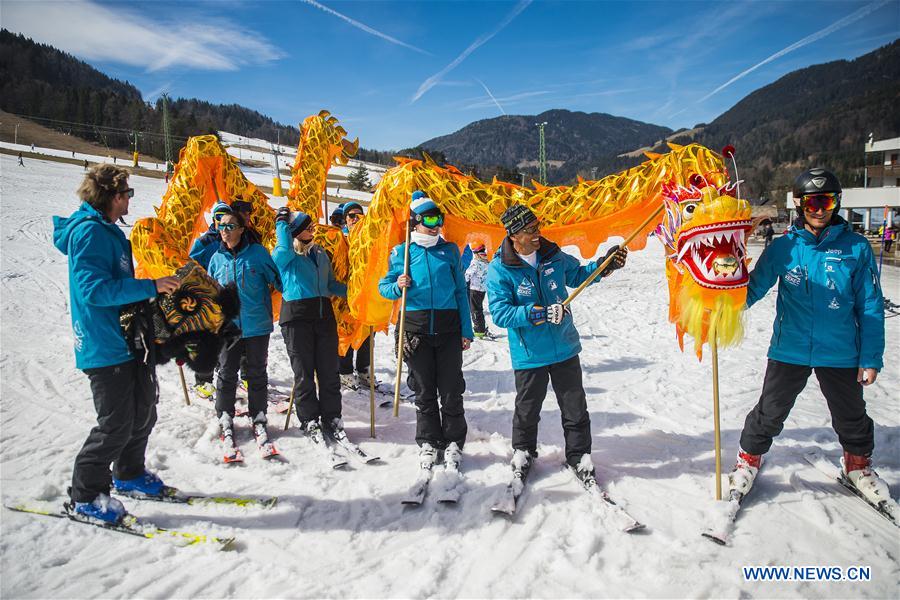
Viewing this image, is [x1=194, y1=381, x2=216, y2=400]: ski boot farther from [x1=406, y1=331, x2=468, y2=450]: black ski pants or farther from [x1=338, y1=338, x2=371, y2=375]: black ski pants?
[x1=406, y1=331, x2=468, y2=450]: black ski pants

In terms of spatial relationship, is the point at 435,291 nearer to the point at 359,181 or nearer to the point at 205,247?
the point at 205,247

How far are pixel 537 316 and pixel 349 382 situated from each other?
335cm

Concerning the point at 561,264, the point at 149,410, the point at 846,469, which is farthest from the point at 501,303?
the point at 846,469

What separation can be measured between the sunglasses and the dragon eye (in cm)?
179

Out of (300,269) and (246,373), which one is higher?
(300,269)

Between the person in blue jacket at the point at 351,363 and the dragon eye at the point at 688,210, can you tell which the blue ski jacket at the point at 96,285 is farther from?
the dragon eye at the point at 688,210

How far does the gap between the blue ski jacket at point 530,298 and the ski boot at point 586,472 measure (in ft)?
2.65

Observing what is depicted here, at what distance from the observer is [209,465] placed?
4.01m

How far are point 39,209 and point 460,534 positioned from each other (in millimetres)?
21236

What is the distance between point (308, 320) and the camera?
14.1ft

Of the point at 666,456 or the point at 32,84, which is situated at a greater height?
the point at 32,84

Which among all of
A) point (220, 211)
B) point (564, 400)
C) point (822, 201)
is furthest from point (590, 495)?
point (220, 211)

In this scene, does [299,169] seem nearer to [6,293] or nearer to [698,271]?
[698,271]

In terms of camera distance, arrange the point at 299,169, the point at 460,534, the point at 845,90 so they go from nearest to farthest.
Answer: the point at 460,534
the point at 299,169
the point at 845,90
